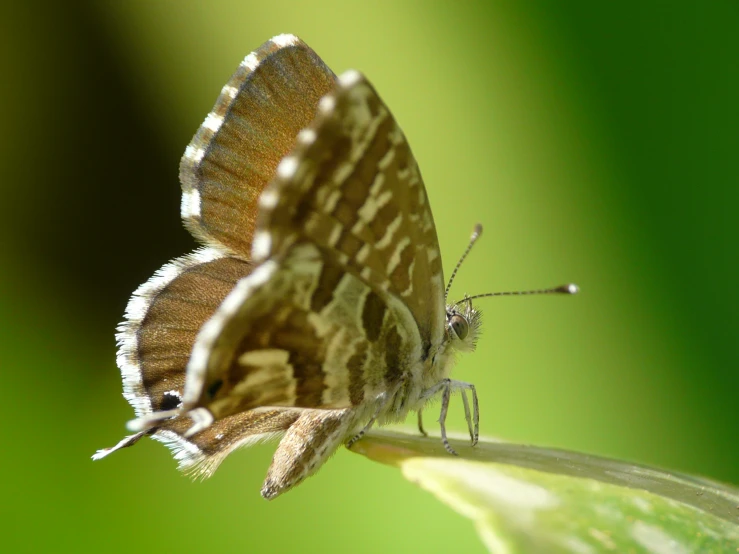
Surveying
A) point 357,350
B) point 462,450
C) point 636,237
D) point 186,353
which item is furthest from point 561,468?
point 636,237

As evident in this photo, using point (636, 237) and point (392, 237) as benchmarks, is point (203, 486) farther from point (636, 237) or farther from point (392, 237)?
point (636, 237)

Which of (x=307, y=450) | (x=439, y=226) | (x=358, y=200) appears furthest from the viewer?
(x=439, y=226)

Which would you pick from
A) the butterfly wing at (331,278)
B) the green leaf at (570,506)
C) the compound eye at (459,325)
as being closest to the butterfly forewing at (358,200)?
the butterfly wing at (331,278)

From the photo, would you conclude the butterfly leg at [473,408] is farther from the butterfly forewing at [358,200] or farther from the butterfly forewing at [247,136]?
the butterfly forewing at [247,136]

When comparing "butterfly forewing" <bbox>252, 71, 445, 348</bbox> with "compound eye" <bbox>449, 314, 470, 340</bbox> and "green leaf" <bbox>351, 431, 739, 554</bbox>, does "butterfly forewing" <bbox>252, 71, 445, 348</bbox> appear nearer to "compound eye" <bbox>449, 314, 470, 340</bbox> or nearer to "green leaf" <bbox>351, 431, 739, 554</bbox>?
"compound eye" <bbox>449, 314, 470, 340</bbox>

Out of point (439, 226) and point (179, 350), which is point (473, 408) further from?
point (439, 226)

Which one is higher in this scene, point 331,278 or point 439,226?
point 439,226

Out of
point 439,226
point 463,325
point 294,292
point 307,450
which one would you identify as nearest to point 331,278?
point 294,292
